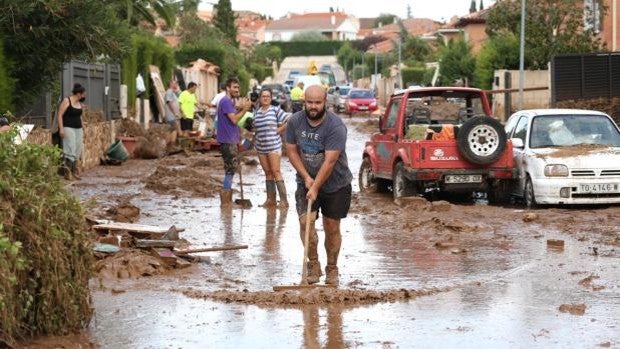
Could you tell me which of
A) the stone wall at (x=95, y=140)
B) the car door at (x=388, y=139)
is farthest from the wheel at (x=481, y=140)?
the stone wall at (x=95, y=140)

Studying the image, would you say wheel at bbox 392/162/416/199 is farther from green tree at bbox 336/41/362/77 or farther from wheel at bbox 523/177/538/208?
green tree at bbox 336/41/362/77

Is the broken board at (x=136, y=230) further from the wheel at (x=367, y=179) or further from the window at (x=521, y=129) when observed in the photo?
the wheel at (x=367, y=179)

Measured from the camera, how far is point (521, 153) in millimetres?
17641

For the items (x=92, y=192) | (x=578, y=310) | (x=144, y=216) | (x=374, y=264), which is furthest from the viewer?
(x=92, y=192)

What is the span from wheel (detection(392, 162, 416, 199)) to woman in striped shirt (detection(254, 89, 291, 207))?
1.81 metres

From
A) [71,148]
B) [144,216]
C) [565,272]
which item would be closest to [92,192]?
[71,148]

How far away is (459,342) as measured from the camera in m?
7.89

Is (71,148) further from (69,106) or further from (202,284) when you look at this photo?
(202,284)

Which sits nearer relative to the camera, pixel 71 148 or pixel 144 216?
pixel 144 216

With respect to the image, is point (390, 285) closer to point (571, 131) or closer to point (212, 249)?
point (212, 249)

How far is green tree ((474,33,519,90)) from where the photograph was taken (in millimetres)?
47188

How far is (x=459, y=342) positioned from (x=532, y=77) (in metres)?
35.4

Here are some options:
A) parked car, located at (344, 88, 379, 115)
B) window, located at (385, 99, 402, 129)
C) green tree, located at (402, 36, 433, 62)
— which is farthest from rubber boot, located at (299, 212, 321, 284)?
green tree, located at (402, 36, 433, 62)

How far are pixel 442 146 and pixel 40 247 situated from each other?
10.7 metres
